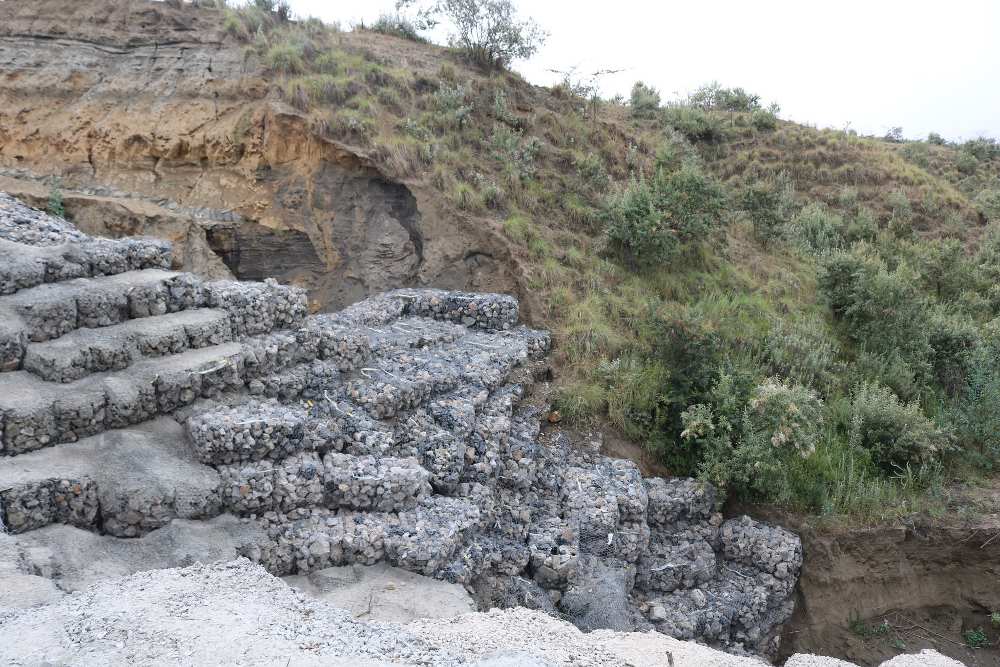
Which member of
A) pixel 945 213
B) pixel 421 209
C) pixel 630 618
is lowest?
pixel 630 618

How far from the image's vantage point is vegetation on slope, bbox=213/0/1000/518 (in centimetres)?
742

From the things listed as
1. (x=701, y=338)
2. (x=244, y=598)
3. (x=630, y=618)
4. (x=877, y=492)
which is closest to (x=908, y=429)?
(x=877, y=492)

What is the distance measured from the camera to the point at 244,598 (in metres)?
4.05

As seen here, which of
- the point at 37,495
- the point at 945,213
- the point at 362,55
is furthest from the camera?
the point at 945,213

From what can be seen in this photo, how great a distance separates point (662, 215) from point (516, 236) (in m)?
2.27

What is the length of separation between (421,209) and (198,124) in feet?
10.8

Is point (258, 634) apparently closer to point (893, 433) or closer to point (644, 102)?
point (893, 433)

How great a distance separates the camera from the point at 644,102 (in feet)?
57.2

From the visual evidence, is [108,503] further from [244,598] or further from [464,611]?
[464,611]

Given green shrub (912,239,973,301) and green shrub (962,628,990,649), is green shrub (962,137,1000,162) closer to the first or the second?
green shrub (912,239,973,301)

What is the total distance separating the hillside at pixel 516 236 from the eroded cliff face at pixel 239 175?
3 cm

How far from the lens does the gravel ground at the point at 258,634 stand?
3.31 meters

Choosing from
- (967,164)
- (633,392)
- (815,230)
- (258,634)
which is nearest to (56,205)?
(258,634)

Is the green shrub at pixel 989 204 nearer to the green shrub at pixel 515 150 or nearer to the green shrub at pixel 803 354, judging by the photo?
the green shrub at pixel 803 354
